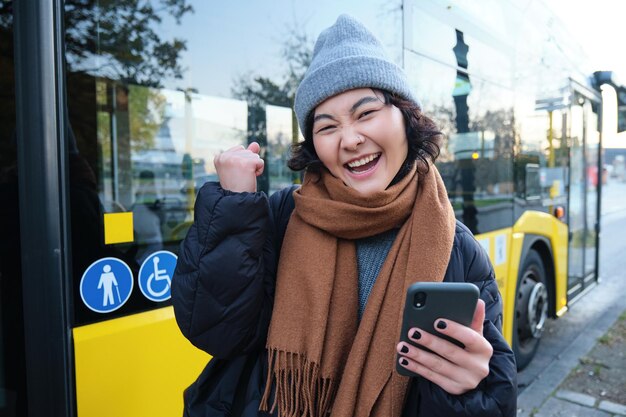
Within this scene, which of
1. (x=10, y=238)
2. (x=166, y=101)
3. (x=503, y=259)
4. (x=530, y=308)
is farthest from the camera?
(x=530, y=308)

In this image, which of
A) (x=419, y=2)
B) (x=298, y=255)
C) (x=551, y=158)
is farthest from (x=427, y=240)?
(x=551, y=158)

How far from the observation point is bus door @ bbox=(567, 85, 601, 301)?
219 inches

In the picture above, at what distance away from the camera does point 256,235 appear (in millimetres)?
1262

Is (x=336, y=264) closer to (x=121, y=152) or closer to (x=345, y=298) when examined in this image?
(x=345, y=298)

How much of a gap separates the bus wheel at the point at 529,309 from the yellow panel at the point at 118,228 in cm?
335

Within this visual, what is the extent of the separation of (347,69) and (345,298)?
1.86 ft

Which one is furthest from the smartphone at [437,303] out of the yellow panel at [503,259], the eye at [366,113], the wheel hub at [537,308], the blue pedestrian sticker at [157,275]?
the wheel hub at [537,308]

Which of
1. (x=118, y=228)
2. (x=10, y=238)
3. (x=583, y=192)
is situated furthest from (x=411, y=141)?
(x=583, y=192)

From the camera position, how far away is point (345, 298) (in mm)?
1306

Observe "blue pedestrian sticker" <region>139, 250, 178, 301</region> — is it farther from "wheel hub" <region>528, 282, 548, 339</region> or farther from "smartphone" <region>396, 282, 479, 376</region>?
"wheel hub" <region>528, 282, 548, 339</region>

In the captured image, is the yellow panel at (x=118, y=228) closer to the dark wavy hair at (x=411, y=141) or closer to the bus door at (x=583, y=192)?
the dark wavy hair at (x=411, y=141)

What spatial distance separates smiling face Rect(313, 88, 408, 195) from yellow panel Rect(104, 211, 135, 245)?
36.1 inches

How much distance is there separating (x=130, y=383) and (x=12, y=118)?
39.2 inches

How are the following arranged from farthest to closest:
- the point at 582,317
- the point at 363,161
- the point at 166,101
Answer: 1. the point at 582,317
2. the point at 166,101
3. the point at 363,161
